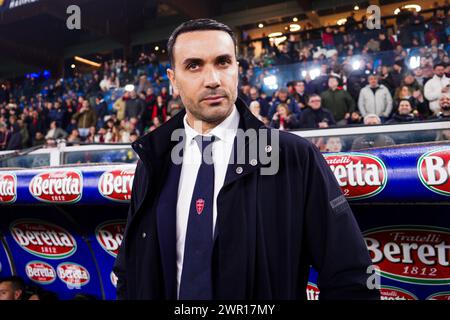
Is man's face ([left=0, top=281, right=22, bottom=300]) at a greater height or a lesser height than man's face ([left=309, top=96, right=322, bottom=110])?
lesser

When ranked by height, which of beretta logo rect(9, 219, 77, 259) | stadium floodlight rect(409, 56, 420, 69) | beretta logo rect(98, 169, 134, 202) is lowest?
beretta logo rect(9, 219, 77, 259)

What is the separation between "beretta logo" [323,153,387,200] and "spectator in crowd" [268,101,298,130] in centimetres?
400

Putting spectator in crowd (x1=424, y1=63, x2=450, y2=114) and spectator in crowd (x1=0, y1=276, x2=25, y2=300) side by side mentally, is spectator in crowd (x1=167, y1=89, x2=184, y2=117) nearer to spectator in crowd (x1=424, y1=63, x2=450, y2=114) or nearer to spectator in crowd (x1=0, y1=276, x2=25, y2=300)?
spectator in crowd (x1=424, y1=63, x2=450, y2=114)

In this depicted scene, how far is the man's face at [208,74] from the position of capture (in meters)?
1.37

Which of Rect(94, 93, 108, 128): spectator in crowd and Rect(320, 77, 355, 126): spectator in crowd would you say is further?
Rect(94, 93, 108, 128): spectator in crowd

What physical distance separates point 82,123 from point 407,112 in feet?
25.9

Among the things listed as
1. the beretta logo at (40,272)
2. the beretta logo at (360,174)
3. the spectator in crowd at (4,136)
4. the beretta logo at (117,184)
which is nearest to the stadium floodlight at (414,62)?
the beretta logo at (360,174)

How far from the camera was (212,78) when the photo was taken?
1.37m

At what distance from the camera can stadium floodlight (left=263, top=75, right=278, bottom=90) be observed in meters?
9.51

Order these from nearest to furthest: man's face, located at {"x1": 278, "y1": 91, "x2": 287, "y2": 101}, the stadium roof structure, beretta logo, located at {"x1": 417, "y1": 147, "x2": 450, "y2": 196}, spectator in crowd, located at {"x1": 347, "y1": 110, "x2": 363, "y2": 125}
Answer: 1. beretta logo, located at {"x1": 417, "y1": 147, "x2": 450, "y2": 196}
2. spectator in crowd, located at {"x1": 347, "y1": 110, "x2": 363, "y2": 125}
3. man's face, located at {"x1": 278, "y1": 91, "x2": 287, "y2": 101}
4. the stadium roof structure

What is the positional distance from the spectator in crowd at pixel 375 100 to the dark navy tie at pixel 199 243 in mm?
5634

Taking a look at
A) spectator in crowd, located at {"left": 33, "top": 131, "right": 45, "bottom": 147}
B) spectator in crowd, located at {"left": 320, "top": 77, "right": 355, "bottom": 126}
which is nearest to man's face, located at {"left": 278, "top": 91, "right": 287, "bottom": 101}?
spectator in crowd, located at {"left": 320, "top": 77, "right": 355, "bottom": 126}

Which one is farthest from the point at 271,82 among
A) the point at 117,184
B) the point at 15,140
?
the point at 117,184

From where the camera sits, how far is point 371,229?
205cm
